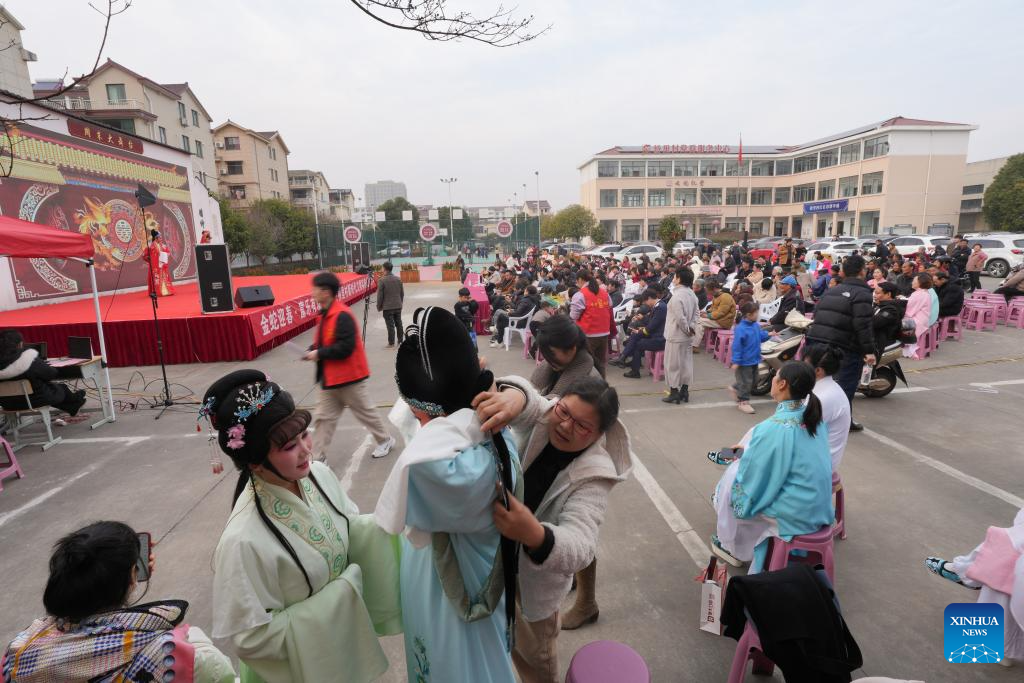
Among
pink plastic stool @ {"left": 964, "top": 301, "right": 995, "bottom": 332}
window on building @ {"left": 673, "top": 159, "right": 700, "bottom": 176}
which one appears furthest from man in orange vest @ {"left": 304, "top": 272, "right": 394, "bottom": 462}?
window on building @ {"left": 673, "top": 159, "right": 700, "bottom": 176}

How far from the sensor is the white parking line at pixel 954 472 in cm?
381

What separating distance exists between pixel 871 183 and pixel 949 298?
132 feet

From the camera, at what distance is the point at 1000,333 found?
9.15 meters

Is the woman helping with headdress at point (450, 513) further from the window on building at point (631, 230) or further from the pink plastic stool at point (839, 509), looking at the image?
the window on building at point (631, 230)

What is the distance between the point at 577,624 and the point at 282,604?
171 cm

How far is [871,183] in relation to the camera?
40219mm

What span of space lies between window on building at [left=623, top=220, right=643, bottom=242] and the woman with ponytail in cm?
5150

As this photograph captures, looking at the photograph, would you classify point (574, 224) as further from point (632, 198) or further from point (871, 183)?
point (871, 183)

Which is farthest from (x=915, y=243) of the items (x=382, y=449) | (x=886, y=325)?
(x=382, y=449)

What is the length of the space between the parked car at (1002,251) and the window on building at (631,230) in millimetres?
36032

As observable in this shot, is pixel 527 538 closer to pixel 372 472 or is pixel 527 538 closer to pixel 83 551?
pixel 83 551

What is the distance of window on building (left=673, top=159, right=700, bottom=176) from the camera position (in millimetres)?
50075

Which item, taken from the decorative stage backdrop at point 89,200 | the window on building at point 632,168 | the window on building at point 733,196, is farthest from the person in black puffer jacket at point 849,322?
the window on building at point 733,196

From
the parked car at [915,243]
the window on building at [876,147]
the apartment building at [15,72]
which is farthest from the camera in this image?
the window on building at [876,147]
